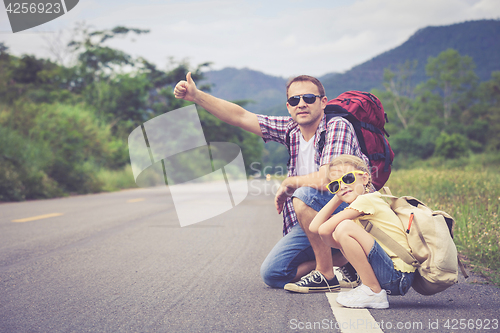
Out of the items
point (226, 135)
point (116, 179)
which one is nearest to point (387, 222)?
point (116, 179)

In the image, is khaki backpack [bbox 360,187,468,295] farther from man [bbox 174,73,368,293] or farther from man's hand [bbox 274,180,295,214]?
man's hand [bbox 274,180,295,214]

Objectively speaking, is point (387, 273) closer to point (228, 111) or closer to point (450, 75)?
point (228, 111)

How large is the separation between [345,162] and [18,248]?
14.5ft

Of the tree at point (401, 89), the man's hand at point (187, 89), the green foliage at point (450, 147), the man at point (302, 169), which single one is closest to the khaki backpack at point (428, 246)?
the man at point (302, 169)

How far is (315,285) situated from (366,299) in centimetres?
55

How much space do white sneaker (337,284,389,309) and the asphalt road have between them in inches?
2.8

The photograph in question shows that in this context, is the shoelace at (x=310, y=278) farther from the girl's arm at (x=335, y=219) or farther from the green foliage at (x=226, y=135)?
the green foliage at (x=226, y=135)

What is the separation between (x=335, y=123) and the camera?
3.39 meters

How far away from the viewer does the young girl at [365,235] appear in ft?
10.2

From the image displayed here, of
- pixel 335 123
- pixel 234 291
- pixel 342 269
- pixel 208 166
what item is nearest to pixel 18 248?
pixel 234 291

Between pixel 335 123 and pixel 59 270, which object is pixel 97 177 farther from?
pixel 335 123

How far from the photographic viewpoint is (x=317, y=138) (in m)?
3.54

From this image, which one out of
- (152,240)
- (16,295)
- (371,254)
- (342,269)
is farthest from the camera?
(152,240)

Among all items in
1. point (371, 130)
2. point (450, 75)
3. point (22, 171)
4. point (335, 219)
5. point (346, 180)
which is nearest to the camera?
point (346, 180)
